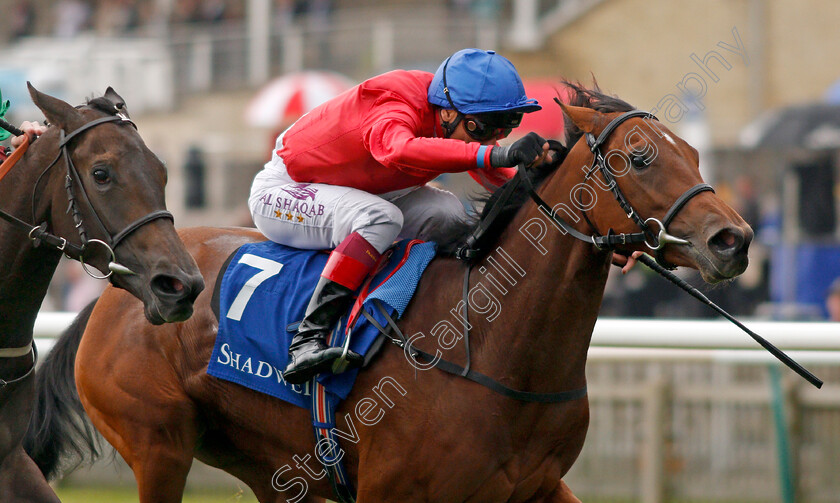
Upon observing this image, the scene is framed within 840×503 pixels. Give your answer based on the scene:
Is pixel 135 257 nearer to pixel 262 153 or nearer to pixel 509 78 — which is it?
pixel 509 78

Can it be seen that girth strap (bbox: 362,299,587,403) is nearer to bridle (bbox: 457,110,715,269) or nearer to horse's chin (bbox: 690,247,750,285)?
bridle (bbox: 457,110,715,269)

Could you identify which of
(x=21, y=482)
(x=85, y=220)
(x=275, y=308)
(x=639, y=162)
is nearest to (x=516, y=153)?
(x=639, y=162)

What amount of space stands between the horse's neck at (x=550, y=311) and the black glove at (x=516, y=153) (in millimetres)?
191

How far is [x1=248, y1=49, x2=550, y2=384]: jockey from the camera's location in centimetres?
346

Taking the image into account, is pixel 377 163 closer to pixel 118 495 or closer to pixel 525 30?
pixel 118 495

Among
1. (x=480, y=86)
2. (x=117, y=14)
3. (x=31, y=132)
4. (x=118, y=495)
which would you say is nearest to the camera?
(x=31, y=132)

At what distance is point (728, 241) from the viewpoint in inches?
120

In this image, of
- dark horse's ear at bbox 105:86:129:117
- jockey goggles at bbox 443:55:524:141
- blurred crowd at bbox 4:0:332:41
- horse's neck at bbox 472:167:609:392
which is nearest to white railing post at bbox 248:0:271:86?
blurred crowd at bbox 4:0:332:41

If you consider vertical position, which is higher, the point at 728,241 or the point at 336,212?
the point at 728,241

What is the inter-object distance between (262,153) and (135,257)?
10.2 meters

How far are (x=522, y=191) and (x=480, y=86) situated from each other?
382mm

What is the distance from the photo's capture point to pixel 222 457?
4141mm

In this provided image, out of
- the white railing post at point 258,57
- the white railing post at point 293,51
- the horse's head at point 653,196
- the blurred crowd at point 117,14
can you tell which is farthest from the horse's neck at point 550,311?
the blurred crowd at point 117,14

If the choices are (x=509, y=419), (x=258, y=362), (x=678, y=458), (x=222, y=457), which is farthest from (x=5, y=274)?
(x=678, y=458)
